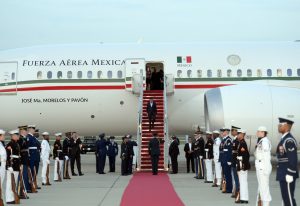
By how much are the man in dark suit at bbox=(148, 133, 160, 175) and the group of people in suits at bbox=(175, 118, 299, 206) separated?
181cm

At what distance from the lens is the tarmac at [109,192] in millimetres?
16859

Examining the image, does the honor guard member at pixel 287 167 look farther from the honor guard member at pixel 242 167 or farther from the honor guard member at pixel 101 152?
the honor guard member at pixel 101 152

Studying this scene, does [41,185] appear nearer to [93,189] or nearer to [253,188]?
[93,189]

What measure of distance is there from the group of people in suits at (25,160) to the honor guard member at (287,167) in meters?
6.45

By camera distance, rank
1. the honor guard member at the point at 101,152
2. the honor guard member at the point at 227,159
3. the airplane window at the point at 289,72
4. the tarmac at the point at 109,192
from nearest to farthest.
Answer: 1. the tarmac at the point at 109,192
2. the honor guard member at the point at 227,159
3. the honor guard member at the point at 101,152
4. the airplane window at the point at 289,72

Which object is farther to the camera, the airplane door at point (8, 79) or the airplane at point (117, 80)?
the airplane door at point (8, 79)

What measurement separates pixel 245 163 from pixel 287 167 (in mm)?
3930

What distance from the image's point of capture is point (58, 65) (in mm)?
29000

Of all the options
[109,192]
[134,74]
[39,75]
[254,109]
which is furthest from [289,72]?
[109,192]

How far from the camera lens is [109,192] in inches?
762

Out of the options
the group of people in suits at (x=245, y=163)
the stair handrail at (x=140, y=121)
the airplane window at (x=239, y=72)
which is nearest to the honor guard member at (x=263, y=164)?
the group of people in suits at (x=245, y=163)

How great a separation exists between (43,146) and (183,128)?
8390mm

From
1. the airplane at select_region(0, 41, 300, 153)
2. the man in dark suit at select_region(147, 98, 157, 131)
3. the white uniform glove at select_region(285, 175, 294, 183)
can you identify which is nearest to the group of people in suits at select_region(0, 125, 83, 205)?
the airplane at select_region(0, 41, 300, 153)

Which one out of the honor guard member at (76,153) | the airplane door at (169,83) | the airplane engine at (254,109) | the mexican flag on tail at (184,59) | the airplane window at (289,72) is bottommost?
the honor guard member at (76,153)
